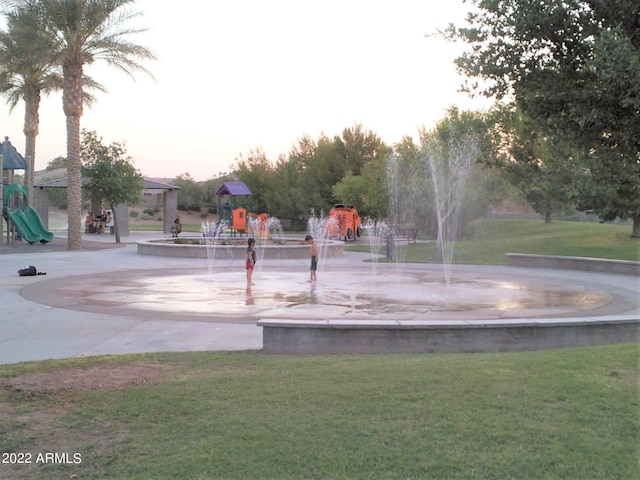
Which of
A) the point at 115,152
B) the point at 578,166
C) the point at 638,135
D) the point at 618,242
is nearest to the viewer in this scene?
the point at 638,135

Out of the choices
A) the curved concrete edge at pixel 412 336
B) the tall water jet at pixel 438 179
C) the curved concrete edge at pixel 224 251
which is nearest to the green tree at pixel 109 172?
the curved concrete edge at pixel 224 251

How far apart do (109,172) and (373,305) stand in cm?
2425

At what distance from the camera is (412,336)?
7844 millimetres

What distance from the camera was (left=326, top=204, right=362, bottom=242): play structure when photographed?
38.5m

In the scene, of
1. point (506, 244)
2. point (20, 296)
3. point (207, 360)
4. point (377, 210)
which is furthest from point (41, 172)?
point (207, 360)

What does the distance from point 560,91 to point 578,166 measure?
235 centimetres

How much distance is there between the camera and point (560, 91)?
5.67m

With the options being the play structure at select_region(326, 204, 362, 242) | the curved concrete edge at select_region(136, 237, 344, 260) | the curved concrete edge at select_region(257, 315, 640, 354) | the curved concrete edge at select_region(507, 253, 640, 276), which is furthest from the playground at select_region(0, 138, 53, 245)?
the curved concrete edge at select_region(257, 315, 640, 354)

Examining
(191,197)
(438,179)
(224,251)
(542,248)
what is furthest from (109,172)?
(191,197)

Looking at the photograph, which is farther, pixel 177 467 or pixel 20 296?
pixel 20 296

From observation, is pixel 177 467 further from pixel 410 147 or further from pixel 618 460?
pixel 410 147

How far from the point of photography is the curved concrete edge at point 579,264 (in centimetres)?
1900

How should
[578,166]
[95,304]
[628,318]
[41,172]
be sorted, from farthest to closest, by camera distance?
1. [41,172]
2. [95,304]
3. [628,318]
4. [578,166]

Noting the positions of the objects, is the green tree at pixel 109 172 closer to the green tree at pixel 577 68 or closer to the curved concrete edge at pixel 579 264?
the curved concrete edge at pixel 579 264
